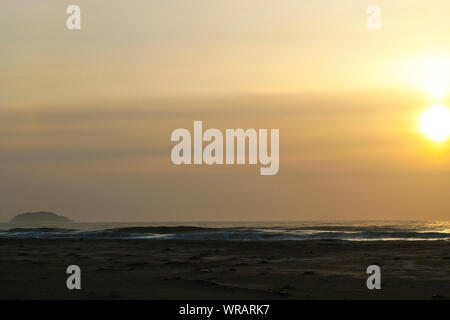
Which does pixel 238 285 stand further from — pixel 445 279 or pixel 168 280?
pixel 445 279

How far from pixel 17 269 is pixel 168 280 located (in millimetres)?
7318

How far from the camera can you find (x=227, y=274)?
25.0 m

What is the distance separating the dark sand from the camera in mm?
19703

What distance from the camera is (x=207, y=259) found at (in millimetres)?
32688

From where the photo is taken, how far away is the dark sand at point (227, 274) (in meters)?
19.7
